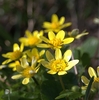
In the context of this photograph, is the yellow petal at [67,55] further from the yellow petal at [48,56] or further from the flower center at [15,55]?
the flower center at [15,55]

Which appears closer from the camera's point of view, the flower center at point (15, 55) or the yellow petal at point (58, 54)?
the yellow petal at point (58, 54)

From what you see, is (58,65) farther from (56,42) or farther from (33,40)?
(33,40)

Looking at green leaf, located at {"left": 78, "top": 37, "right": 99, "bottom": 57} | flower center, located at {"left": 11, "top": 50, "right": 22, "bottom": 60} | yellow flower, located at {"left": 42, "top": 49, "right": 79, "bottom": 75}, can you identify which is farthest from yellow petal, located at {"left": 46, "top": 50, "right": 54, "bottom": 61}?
green leaf, located at {"left": 78, "top": 37, "right": 99, "bottom": 57}

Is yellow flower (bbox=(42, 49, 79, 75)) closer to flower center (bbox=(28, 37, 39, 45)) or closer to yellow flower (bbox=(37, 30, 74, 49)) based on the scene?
yellow flower (bbox=(37, 30, 74, 49))

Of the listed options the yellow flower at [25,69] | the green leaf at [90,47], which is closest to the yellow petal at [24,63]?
the yellow flower at [25,69]

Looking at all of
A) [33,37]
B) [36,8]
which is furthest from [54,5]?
[33,37]

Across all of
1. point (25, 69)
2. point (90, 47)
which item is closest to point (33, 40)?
point (25, 69)
